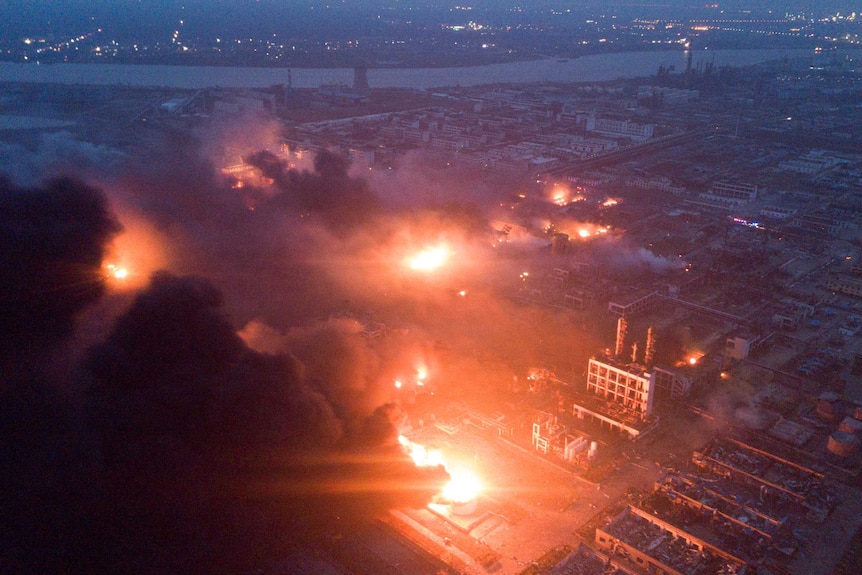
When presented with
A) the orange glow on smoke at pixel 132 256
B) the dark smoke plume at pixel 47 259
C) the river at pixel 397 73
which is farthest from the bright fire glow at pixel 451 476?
the river at pixel 397 73

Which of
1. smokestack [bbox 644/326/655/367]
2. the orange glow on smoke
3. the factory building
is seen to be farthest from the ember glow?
smokestack [bbox 644/326/655/367]

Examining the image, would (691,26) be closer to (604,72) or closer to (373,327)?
(604,72)

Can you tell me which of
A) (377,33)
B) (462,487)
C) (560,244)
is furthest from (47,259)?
(377,33)

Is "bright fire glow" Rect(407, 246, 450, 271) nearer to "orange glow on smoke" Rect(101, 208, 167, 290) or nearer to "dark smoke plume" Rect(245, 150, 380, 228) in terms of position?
"dark smoke plume" Rect(245, 150, 380, 228)

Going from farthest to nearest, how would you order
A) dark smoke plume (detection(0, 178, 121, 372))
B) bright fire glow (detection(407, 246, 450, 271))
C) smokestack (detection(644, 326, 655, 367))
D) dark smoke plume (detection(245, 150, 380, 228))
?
bright fire glow (detection(407, 246, 450, 271))
dark smoke plume (detection(245, 150, 380, 228))
smokestack (detection(644, 326, 655, 367))
dark smoke plume (detection(0, 178, 121, 372))

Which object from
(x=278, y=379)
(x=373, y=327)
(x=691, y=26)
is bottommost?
(x=373, y=327)

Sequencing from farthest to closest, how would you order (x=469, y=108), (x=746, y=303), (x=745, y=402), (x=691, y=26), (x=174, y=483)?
1. (x=691, y=26)
2. (x=469, y=108)
3. (x=746, y=303)
4. (x=745, y=402)
5. (x=174, y=483)

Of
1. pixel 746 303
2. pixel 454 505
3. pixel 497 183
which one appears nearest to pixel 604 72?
pixel 497 183

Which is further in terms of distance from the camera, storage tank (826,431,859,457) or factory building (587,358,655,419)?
factory building (587,358,655,419)
